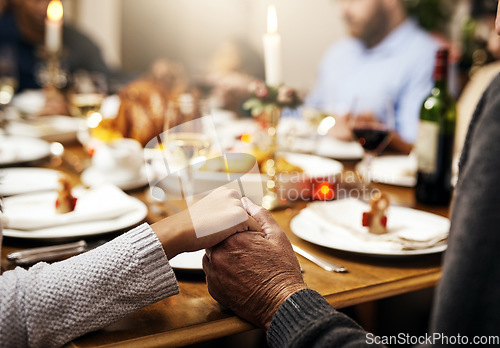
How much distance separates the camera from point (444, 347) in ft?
1.55

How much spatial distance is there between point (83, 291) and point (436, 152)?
0.88m

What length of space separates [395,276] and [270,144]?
51 cm

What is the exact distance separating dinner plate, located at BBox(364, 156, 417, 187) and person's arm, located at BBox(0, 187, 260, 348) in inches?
29.0

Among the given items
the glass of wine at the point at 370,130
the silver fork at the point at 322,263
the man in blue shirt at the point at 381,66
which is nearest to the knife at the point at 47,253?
the silver fork at the point at 322,263

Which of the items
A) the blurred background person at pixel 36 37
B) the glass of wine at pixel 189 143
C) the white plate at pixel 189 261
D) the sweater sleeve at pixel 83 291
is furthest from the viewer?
the blurred background person at pixel 36 37

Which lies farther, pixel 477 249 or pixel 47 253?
pixel 47 253

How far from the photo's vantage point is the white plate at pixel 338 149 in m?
1.61

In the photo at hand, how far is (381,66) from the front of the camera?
359cm

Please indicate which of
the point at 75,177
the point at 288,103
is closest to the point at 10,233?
the point at 75,177

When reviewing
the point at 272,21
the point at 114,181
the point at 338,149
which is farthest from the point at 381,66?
the point at 114,181

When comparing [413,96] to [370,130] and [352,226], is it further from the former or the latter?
[352,226]

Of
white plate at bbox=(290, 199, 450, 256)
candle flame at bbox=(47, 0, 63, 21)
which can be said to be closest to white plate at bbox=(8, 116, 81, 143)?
candle flame at bbox=(47, 0, 63, 21)

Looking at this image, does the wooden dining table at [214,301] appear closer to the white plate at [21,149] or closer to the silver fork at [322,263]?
the silver fork at [322,263]

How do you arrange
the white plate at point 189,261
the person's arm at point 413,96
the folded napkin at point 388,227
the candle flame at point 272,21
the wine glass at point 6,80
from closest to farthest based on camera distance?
the white plate at point 189,261
the folded napkin at point 388,227
the candle flame at point 272,21
the wine glass at point 6,80
the person's arm at point 413,96
